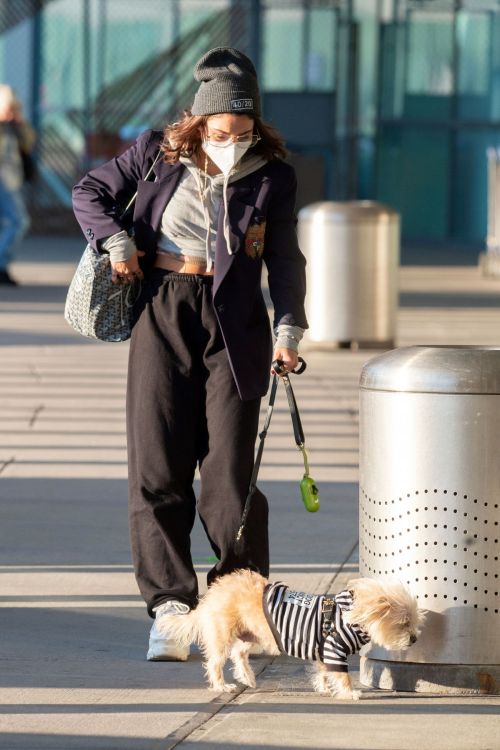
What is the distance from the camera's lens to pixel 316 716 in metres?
4.41

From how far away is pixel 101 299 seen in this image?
5.12 metres

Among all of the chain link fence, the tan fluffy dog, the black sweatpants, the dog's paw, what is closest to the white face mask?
the black sweatpants

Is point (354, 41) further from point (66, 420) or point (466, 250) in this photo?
point (66, 420)

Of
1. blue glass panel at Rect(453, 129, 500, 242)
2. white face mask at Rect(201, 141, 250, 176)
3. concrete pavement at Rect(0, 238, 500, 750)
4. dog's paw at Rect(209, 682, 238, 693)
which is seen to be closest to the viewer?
concrete pavement at Rect(0, 238, 500, 750)

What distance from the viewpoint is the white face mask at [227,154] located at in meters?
4.92

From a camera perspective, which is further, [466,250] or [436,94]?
[436,94]

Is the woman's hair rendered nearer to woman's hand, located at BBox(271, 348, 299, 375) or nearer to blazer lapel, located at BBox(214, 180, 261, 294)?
blazer lapel, located at BBox(214, 180, 261, 294)

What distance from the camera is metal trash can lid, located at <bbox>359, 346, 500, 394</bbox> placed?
14.8 feet

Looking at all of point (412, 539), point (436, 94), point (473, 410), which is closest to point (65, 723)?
point (412, 539)

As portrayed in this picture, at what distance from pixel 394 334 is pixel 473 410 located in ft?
29.8

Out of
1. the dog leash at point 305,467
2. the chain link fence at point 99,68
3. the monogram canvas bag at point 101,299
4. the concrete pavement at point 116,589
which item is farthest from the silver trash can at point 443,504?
the chain link fence at point 99,68

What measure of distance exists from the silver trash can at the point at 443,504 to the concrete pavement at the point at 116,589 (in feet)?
0.43

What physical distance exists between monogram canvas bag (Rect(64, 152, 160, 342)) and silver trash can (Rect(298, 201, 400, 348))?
26.3ft

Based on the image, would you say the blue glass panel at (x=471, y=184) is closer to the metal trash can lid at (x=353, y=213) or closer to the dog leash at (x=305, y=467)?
the metal trash can lid at (x=353, y=213)
